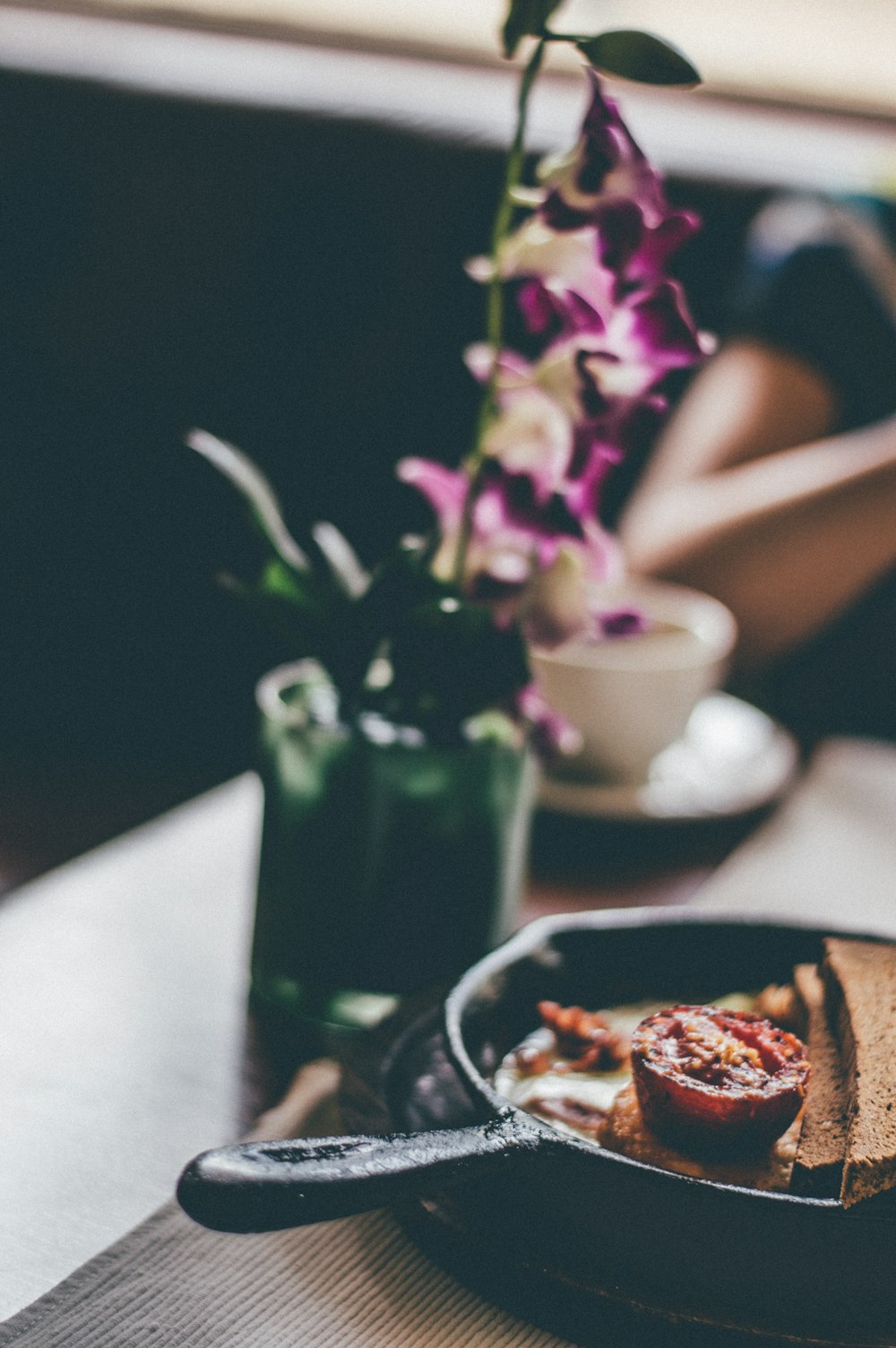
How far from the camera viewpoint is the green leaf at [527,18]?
0.48 meters

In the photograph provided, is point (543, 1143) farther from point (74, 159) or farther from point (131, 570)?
point (74, 159)

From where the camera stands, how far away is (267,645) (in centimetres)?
154

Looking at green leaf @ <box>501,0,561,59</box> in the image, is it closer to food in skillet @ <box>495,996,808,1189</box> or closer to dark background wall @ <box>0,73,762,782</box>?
food in skillet @ <box>495,996,808,1189</box>

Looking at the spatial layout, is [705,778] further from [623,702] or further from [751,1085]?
[751,1085]

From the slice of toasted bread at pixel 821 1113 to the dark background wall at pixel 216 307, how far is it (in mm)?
1192

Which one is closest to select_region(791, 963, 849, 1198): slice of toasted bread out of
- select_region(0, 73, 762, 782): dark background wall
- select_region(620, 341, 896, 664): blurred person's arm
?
select_region(620, 341, 896, 664): blurred person's arm

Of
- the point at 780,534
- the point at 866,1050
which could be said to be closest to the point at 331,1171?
the point at 866,1050

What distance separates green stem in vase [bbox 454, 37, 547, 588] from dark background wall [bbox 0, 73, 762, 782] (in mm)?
1079

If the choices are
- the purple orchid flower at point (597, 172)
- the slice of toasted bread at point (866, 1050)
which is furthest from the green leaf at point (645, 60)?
the slice of toasted bread at point (866, 1050)

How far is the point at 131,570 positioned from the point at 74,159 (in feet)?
1.78

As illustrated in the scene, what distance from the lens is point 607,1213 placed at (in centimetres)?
36

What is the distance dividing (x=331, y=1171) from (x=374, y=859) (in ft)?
0.68

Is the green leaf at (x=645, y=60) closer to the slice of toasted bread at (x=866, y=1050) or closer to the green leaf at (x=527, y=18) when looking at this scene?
the green leaf at (x=527, y=18)

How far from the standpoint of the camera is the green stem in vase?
48 cm
